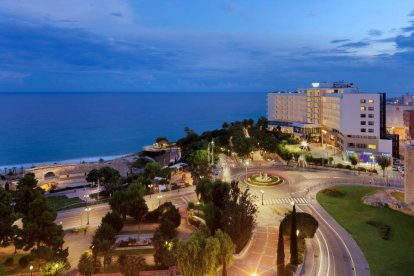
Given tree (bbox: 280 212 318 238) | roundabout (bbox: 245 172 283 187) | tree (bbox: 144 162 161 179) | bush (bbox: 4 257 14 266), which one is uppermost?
tree (bbox: 144 162 161 179)

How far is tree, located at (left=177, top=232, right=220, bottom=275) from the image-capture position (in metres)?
27.3

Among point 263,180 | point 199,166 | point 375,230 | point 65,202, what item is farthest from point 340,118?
point 65,202

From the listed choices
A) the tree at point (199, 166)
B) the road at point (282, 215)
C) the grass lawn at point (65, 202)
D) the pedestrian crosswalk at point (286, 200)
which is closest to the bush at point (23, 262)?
the road at point (282, 215)

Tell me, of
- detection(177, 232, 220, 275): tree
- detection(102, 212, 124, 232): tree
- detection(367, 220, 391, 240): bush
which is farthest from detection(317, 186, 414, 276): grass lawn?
detection(102, 212, 124, 232): tree

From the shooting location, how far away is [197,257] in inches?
1079

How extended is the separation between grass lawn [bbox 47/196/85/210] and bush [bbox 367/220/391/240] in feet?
152

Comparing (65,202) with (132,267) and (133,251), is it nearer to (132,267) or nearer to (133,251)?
(133,251)

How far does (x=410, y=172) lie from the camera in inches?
1922

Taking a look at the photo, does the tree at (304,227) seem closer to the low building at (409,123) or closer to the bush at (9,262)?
the bush at (9,262)

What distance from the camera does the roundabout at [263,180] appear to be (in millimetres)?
65625

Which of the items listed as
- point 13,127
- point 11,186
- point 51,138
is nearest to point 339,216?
point 11,186

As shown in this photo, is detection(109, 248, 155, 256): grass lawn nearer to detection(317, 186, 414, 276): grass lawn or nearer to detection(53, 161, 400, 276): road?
detection(53, 161, 400, 276): road

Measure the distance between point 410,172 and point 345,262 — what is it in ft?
76.1

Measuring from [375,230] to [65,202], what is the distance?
166ft
